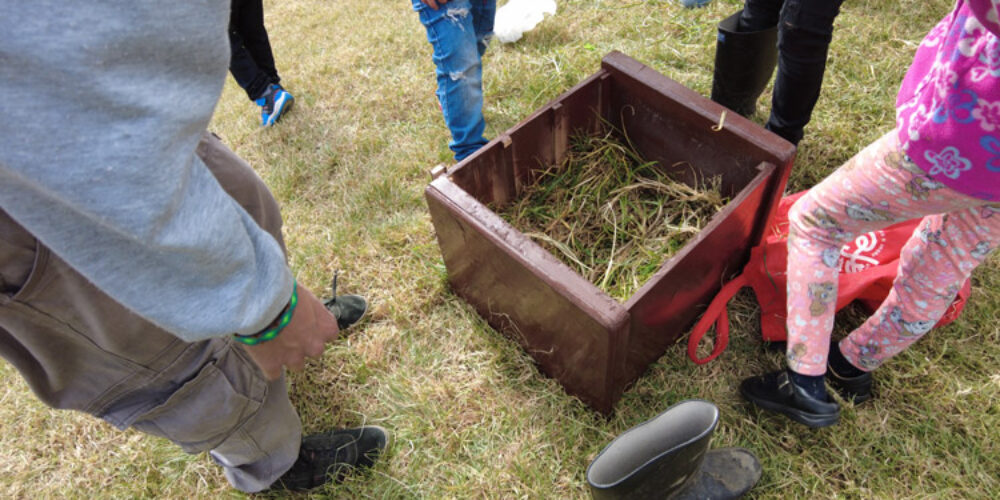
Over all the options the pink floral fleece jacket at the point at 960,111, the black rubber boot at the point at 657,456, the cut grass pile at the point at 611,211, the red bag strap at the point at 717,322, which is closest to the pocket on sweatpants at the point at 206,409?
the black rubber boot at the point at 657,456

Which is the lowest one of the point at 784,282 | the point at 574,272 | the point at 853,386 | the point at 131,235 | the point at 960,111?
the point at 853,386

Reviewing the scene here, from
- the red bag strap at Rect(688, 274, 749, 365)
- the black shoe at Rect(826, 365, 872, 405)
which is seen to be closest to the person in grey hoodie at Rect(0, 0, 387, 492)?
the red bag strap at Rect(688, 274, 749, 365)

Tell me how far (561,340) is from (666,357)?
1.30 feet

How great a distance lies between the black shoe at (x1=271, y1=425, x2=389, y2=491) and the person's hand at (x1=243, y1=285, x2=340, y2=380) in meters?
0.57

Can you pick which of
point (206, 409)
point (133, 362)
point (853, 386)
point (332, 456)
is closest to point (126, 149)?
point (133, 362)

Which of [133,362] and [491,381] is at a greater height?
[133,362]

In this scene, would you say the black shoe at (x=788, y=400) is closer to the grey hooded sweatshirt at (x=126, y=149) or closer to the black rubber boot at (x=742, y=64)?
the black rubber boot at (x=742, y=64)

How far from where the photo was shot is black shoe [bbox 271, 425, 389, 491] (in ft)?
4.79

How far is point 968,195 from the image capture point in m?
1.00

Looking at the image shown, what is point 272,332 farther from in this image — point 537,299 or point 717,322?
point 717,322

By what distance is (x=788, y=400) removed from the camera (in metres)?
1.39

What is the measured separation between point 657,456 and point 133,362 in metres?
0.96

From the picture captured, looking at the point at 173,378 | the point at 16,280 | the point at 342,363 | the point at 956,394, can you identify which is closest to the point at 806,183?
the point at 956,394

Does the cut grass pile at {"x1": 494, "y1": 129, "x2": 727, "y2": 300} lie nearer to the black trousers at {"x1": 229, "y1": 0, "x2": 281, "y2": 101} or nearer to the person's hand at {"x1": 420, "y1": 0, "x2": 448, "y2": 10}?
the person's hand at {"x1": 420, "y1": 0, "x2": 448, "y2": 10}
